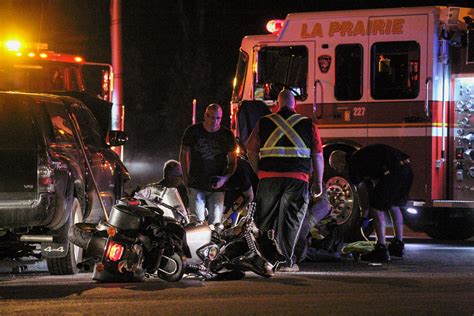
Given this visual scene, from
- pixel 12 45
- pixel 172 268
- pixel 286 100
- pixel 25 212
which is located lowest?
pixel 172 268

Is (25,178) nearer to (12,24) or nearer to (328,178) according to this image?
(328,178)

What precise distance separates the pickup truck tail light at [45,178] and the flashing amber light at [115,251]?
109cm

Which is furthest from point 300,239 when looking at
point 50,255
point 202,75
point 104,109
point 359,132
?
point 202,75

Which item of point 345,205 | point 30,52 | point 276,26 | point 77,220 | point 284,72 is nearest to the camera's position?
point 77,220

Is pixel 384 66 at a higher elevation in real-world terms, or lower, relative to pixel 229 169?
higher

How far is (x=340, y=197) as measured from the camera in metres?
15.9

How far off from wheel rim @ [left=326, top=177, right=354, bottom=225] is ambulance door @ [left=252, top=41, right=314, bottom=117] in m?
1.18

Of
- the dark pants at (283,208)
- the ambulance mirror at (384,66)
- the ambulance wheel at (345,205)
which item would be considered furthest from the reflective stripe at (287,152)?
the ambulance mirror at (384,66)

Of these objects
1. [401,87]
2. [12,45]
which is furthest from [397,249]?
[12,45]

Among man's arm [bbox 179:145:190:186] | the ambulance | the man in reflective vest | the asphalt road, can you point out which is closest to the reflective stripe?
the man in reflective vest

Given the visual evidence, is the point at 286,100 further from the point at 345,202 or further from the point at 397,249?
the point at 345,202

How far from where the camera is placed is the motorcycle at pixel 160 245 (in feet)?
32.0

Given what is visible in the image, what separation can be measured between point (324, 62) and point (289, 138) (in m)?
4.93

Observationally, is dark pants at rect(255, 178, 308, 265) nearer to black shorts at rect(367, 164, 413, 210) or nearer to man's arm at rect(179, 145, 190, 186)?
man's arm at rect(179, 145, 190, 186)
